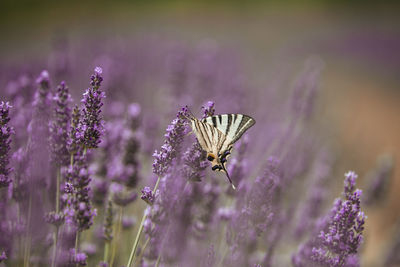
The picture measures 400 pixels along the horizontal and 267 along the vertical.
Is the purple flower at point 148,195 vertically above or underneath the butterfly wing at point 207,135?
underneath

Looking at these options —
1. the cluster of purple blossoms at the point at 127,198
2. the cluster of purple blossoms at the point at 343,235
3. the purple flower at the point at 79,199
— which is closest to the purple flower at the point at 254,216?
the cluster of purple blossoms at the point at 127,198

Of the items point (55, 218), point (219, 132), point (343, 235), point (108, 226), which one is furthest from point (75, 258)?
point (343, 235)

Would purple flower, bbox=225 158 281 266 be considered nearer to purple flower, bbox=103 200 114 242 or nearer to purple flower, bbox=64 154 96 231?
purple flower, bbox=103 200 114 242

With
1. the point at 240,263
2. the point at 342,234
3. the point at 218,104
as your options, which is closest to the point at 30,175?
the point at 240,263

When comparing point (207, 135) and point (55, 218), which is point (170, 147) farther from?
point (55, 218)

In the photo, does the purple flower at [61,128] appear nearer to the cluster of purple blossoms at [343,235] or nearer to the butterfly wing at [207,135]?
the butterfly wing at [207,135]

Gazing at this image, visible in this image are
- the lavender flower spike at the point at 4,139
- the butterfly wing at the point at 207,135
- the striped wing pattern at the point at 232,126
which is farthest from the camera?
the striped wing pattern at the point at 232,126
